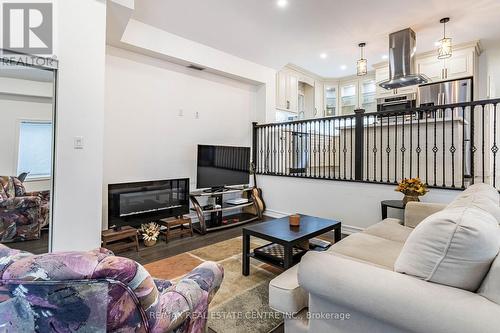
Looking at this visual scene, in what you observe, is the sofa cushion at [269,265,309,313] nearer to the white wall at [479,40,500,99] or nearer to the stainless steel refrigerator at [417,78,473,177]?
the stainless steel refrigerator at [417,78,473,177]

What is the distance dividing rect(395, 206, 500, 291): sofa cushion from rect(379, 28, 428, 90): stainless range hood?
4266mm

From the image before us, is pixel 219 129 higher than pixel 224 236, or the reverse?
pixel 219 129

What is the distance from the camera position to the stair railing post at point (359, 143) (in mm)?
3861

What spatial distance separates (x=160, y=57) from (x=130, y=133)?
1265mm

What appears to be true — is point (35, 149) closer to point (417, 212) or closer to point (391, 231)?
point (391, 231)

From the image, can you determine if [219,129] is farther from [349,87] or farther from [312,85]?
[349,87]

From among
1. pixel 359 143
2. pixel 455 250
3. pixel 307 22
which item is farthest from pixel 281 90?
pixel 455 250

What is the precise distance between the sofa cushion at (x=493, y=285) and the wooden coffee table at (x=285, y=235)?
1.30 meters

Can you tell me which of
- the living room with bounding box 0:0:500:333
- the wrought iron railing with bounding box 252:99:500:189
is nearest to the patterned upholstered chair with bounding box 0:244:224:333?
the living room with bounding box 0:0:500:333

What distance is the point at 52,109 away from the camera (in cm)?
252

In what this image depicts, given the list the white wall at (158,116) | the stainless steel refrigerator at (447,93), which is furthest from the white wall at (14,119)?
the stainless steel refrigerator at (447,93)

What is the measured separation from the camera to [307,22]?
4.16 metres

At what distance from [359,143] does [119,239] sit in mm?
3491

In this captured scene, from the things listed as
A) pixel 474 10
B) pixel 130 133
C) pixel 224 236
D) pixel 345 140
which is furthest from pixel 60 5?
pixel 474 10
